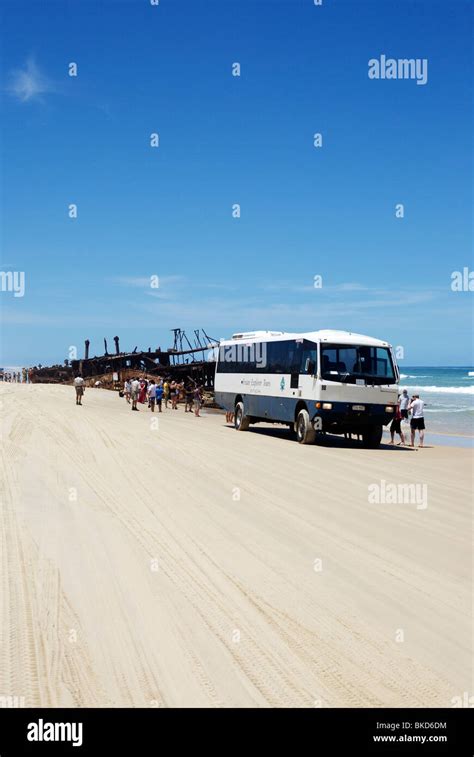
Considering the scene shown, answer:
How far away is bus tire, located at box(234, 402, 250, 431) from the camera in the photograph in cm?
2714

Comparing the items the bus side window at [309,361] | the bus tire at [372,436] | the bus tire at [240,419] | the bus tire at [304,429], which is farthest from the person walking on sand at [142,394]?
the bus tire at [372,436]

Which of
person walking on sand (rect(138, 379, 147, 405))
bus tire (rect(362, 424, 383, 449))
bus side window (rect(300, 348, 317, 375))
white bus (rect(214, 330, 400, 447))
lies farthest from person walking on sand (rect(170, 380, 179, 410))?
bus tire (rect(362, 424, 383, 449))

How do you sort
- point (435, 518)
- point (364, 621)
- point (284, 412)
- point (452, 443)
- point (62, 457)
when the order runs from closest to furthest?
point (364, 621) → point (435, 518) → point (62, 457) → point (284, 412) → point (452, 443)

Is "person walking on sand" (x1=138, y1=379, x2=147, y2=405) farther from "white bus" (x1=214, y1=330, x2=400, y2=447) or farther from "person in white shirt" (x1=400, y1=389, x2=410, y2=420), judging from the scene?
"person in white shirt" (x1=400, y1=389, x2=410, y2=420)

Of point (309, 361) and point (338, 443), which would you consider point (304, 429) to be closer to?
point (309, 361)

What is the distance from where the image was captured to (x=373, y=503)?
11.5 m

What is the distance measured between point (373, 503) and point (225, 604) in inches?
220

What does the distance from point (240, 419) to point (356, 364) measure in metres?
7.21

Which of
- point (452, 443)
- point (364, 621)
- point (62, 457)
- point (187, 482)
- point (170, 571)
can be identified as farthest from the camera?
A: point (452, 443)

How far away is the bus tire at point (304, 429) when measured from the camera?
70.1 ft

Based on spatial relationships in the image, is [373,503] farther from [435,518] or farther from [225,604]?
[225,604]
